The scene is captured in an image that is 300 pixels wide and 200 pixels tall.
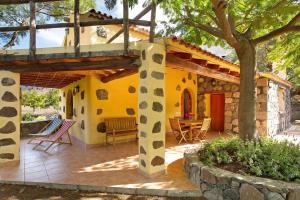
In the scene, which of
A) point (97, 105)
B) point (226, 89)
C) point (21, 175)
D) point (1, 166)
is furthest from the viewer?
point (226, 89)

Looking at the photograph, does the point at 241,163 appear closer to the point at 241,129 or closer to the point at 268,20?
the point at 241,129

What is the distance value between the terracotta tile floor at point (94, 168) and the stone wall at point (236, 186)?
10.9 inches

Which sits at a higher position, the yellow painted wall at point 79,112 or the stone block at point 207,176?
the yellow painted wall at point 79,112

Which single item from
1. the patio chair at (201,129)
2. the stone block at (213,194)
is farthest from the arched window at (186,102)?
the stone block at (213,194)

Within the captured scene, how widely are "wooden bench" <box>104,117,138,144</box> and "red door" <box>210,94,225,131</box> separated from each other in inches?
188

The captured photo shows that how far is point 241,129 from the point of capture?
17.1ft

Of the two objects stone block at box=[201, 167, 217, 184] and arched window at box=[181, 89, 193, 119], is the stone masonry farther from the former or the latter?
stone block at box=[201, 167, 217, 184]

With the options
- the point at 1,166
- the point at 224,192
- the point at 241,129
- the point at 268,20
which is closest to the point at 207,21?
the point at 268,20

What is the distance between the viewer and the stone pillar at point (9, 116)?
5.64 meters

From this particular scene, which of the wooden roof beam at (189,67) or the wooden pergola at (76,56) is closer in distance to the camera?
the wooden pergola at (76,56)

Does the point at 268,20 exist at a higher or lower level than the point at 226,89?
higher

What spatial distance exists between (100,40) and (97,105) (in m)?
2.75

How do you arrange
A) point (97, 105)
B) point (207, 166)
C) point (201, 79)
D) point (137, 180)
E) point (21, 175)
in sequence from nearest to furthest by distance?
point (207, 166) → point (137, 180) → point (21, 175) → point (97, 105) → point (201, 79)

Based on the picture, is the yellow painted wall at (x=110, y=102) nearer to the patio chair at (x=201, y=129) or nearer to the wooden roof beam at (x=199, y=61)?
the patio chair at (x=201, y=129)
